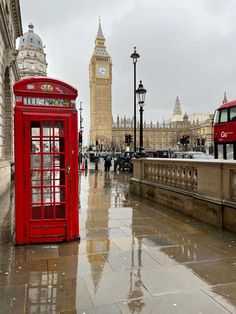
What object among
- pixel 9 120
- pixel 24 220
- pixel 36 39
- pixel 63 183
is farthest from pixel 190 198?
pixel 36 39

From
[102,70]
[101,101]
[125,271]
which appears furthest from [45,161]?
[102,70]

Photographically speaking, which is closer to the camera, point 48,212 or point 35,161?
point 35,161

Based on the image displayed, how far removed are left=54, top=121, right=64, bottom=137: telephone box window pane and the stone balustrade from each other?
11.6 ft

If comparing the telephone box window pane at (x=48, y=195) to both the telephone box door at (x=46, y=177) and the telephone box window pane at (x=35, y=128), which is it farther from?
the telephone box window pane at (x=35, y=128)

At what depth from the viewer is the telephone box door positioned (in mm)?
5723

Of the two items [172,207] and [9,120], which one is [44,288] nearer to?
[172,207]

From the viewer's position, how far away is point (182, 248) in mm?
5504

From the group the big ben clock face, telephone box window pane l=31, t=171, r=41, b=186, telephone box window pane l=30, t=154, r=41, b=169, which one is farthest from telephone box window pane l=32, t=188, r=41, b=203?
the big ben clock face

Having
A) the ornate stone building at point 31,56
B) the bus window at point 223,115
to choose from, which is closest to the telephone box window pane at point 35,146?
the bus window at point 223,115

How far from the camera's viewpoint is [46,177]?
589cm

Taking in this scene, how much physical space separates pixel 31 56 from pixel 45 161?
108742 mm

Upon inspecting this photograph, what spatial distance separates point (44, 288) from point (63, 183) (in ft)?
8.01

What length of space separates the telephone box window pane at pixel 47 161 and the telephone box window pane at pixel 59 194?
1.54 feet

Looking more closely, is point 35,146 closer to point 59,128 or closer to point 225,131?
point 59,128
